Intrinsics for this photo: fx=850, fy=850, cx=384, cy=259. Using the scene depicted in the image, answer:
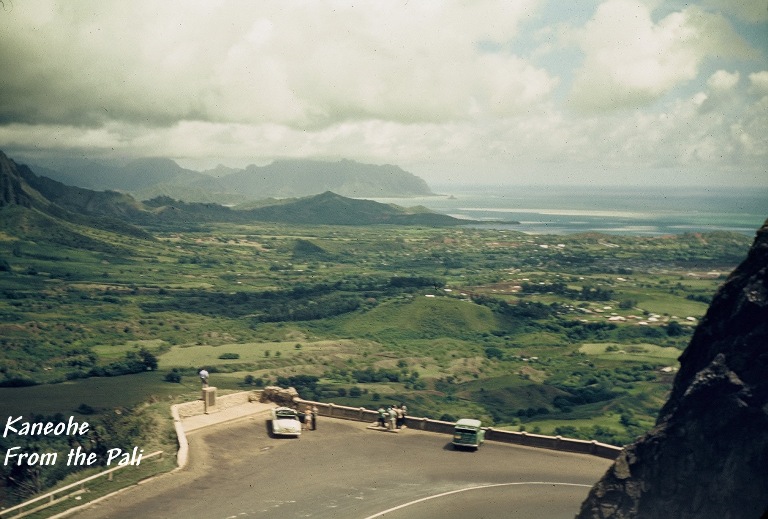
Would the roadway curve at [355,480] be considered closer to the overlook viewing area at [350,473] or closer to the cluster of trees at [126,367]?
the overlook viewing area at [350,473]

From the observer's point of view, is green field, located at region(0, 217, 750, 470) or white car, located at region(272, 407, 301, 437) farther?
green field, located at region(0, 217, 750, 470)

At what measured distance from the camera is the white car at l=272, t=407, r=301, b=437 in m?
45.4

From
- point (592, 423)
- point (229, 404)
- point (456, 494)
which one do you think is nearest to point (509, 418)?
point (592, 423)

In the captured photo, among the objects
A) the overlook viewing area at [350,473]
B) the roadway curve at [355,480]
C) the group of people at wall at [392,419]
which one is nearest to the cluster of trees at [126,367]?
the overlook viewing area at [350,473]

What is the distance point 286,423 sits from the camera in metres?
45.8

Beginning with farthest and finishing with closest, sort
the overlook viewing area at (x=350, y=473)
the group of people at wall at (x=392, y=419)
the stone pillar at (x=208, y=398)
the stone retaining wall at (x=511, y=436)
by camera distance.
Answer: the stone pillar at (x=208, y=398) < the group of people at wall at (x=392, y=419) < the stone retaining wall at (x=511, y=436) < the overlook viewing area at (x=350, y=473)

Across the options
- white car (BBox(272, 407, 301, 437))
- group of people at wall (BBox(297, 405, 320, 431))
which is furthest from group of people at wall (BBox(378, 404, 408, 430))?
white car (BBox(272, 407, 301, 437))

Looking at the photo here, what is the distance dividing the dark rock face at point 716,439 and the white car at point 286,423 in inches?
656

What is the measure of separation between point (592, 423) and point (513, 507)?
50.4m

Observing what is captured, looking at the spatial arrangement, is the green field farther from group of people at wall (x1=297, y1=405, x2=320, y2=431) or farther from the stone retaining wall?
the stone retaining wall

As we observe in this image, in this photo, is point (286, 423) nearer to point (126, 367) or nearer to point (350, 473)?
point (350, 473)

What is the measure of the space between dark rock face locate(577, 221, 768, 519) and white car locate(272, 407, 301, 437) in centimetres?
1667

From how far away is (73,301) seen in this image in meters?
187

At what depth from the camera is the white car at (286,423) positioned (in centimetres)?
4544
